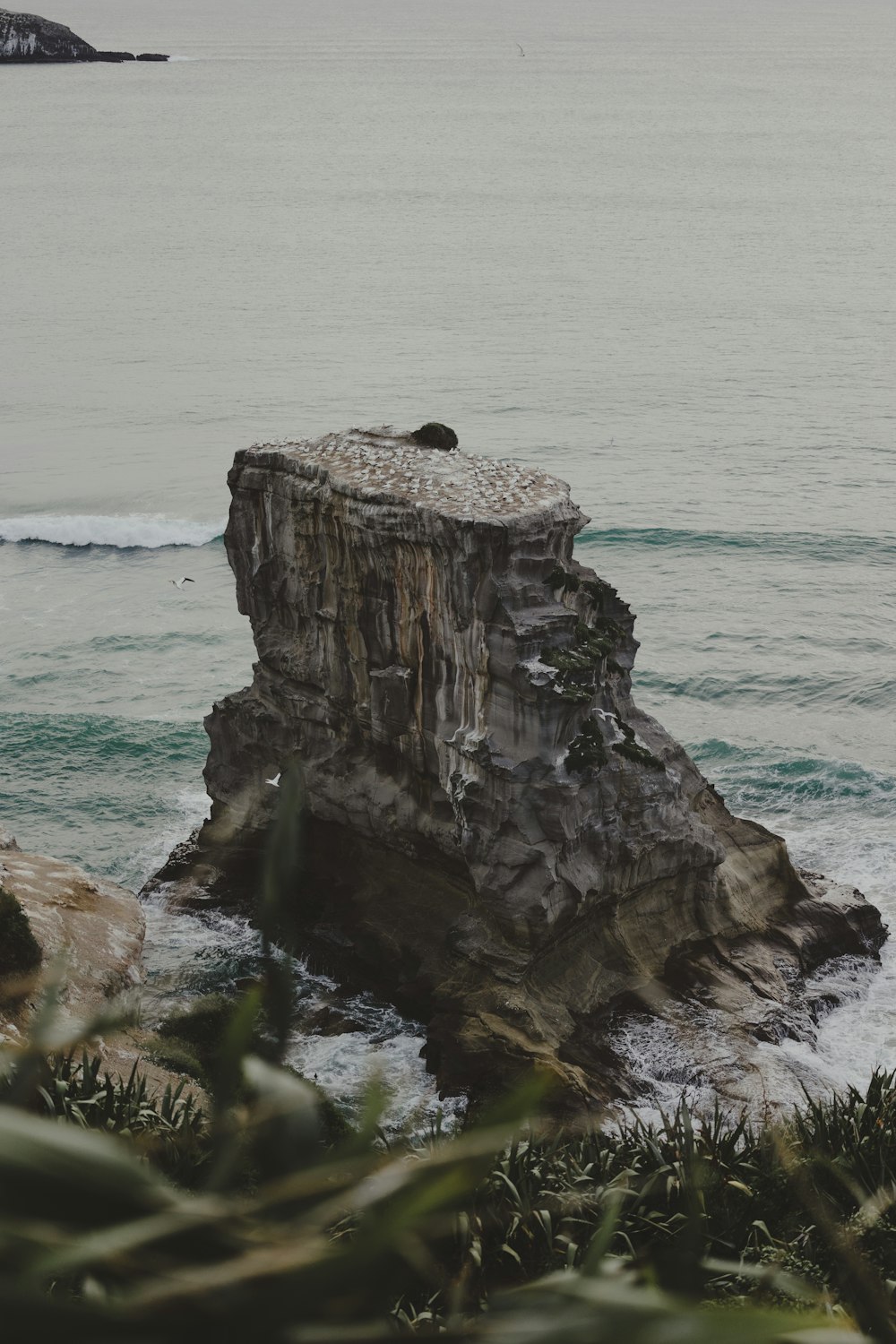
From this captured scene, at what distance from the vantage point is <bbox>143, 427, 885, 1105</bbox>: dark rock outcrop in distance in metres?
21.8

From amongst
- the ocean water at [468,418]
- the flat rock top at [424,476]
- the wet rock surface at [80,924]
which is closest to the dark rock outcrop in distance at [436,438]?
the flat rock top at [424,476]

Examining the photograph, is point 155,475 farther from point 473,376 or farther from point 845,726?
point 845,726

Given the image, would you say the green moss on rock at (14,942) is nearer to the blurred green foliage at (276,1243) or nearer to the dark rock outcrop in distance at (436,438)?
the dark rock outcrop in distance at (436,438)

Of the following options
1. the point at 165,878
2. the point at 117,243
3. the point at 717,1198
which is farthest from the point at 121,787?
the point at 117,243

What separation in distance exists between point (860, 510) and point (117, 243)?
6700 cm

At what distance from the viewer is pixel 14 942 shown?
71.3 ft

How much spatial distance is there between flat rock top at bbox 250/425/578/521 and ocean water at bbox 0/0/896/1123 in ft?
27.0

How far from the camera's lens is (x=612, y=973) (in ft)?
76.2

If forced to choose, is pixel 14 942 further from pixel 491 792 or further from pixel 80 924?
pixel 491 792

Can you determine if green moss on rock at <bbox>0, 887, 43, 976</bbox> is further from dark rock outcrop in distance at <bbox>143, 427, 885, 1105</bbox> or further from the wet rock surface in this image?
dark rock outcrop in distance at <bbox>143, 427, 885, 1105</bbox>

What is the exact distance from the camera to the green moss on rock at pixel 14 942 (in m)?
21.5

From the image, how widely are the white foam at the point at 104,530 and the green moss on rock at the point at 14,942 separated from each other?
111 ft

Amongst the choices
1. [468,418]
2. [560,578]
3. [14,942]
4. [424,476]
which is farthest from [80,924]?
[468,418]

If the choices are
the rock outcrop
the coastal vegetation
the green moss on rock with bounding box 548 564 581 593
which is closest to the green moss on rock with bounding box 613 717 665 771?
the green moss on rock with bounding box 548 564 581 593
